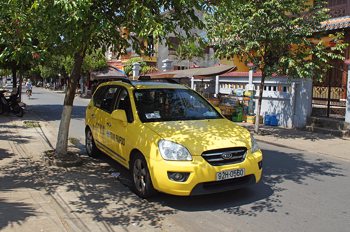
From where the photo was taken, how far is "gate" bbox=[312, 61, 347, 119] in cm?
1462

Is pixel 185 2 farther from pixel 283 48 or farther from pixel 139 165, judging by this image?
pixel 283 48

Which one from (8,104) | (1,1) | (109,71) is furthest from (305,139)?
(109,71)

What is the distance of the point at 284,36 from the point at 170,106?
22.3 feet

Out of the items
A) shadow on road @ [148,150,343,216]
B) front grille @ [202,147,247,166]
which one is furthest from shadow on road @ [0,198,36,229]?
front grille @ [202,147,247,166]

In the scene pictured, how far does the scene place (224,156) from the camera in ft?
17.7

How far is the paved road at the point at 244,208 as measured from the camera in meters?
4.90

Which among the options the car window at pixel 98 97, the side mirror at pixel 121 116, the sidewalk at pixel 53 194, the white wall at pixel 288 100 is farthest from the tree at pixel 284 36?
the sidewalk at pixel 53 194

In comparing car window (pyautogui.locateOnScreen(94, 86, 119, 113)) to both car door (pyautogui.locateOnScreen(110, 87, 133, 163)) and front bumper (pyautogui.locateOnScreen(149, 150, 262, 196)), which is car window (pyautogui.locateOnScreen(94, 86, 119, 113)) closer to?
car door (pyautogui.locateOnScreen(110, 87, 133, 163))

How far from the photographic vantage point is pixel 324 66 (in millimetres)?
12438

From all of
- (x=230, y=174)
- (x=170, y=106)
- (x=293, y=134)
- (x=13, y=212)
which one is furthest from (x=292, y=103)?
(x=13, y=212)

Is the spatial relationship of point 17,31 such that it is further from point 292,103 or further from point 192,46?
point 292,103

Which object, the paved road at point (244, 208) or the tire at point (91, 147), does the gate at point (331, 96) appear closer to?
the paved road at point (244, 208)

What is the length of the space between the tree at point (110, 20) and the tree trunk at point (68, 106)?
0.66 m

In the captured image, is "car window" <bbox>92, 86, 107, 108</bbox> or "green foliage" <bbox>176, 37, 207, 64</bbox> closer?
"green foliage" <bbox>176, 37, 207, 64</bbox>
